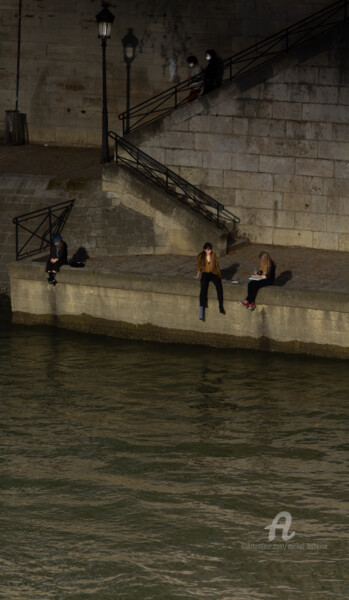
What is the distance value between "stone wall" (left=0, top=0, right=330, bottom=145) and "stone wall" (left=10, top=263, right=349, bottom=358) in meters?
7.72

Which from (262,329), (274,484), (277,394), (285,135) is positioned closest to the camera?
(274,484)

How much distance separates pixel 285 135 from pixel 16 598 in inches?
586

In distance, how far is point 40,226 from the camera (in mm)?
27484

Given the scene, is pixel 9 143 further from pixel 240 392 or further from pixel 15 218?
pixel 240 392

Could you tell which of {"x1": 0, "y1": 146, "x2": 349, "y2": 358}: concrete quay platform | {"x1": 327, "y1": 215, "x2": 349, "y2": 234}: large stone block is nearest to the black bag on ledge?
{"x1": 0, "y1": 146, "x2": 349, "y2": 358}: concrete quay platform

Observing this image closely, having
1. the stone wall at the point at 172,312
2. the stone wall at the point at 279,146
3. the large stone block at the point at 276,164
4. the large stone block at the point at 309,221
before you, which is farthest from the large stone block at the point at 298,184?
the stone wall at the point at 172,312

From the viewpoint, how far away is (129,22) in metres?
Answer: 30.8

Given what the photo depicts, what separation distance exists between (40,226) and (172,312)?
517cm

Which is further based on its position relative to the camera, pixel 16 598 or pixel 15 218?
pixel 15 218

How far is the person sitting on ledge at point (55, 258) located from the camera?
24.7 m

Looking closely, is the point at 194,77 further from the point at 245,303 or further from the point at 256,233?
the point at 245,303

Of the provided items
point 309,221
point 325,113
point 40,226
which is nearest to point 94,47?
point 40,226

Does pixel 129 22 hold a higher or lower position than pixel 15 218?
higher

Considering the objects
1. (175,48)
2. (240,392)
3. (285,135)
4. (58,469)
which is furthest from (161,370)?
(175,48)
